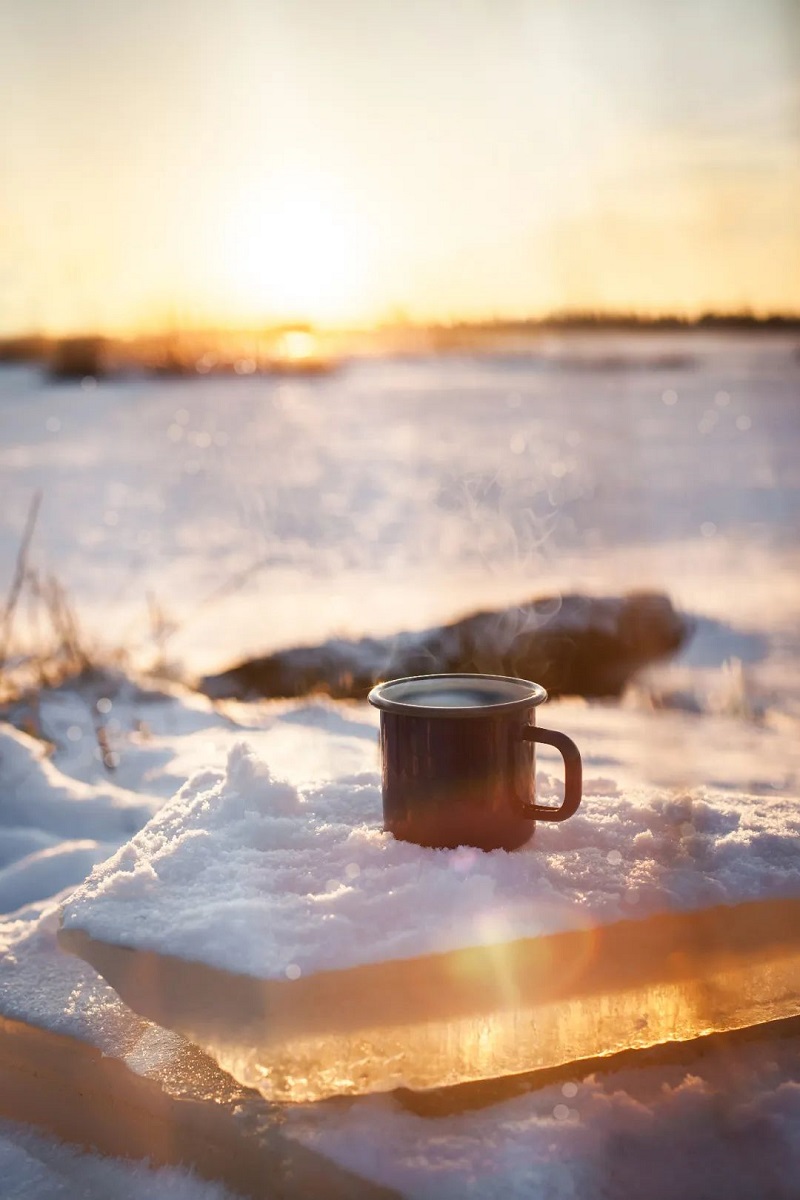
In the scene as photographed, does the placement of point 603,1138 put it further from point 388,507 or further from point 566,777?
point 388,507

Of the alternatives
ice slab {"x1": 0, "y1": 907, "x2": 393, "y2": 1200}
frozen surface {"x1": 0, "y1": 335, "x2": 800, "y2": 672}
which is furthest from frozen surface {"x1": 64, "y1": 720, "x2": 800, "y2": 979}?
frozen surface {"x1": 0, "y1": 335, "x2": 800, "y2": 672}

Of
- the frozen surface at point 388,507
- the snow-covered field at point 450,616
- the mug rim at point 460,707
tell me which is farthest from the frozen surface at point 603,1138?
the frozen surface at point 388,507

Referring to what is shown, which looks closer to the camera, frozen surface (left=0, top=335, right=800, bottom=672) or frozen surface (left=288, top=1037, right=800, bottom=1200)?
frozen surface (left=288, top=1037, right=800, bottom=1200)

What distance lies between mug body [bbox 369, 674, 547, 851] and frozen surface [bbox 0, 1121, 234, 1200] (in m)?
0.67

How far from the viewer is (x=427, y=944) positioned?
1.58 m

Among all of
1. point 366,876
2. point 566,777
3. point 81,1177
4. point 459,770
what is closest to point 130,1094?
point 81,1177

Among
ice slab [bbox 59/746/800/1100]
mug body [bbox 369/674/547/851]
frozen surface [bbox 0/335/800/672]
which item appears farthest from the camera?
frozen surface [bbox 0/335/800/672]

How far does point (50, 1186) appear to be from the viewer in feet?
4.99

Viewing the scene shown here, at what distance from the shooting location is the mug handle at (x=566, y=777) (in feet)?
5.67

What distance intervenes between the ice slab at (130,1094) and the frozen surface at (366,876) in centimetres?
26

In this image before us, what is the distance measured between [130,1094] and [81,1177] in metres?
0.16

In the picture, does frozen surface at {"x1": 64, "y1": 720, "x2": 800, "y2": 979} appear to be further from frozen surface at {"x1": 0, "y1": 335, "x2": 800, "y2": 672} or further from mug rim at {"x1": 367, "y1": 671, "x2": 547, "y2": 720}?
frozen surface at {"x1": 0, "y1": 335, "x2": 800, "y2": 672}

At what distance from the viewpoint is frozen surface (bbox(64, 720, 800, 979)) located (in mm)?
1605

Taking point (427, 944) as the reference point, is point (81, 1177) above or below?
below
